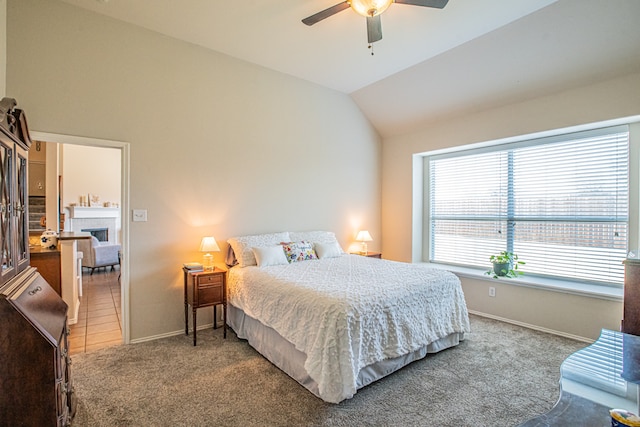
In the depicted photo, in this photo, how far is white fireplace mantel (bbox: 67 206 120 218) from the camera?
7.14m

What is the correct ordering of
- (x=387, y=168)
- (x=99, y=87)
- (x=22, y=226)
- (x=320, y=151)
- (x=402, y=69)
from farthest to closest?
(x=387, y=168) → (x=320, y=151) → (x=402, y=69) → (x=99, y=87) → (x=22, y=226)

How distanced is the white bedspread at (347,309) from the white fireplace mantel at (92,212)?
5.84 metres

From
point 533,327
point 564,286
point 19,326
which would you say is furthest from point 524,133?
point 19,326

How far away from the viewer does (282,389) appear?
2.35 metres

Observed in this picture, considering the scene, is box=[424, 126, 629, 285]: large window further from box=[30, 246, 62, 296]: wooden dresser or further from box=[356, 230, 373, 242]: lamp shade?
box=[30, 246, 62, 296]: wooden dresser

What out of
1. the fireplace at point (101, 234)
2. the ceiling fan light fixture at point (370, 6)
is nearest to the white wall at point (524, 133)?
the ceiling fan light fixture at point (370, 6)

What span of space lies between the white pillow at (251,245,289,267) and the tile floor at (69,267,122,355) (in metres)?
1.59

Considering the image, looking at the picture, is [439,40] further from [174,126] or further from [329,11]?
[174,126]

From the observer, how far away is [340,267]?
339 cm

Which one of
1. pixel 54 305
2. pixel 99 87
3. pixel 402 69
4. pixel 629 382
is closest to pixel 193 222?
pixel 99 87

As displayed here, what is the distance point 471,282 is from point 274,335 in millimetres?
2847

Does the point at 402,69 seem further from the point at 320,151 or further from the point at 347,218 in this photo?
the point at 347,218

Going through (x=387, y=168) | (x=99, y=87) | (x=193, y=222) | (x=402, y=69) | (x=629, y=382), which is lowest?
(x=629, y=382)

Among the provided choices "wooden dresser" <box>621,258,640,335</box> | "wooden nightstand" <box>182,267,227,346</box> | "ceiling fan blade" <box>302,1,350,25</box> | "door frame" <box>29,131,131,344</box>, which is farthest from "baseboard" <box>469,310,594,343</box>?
"door frame" <box>29,131,131,344</box>
